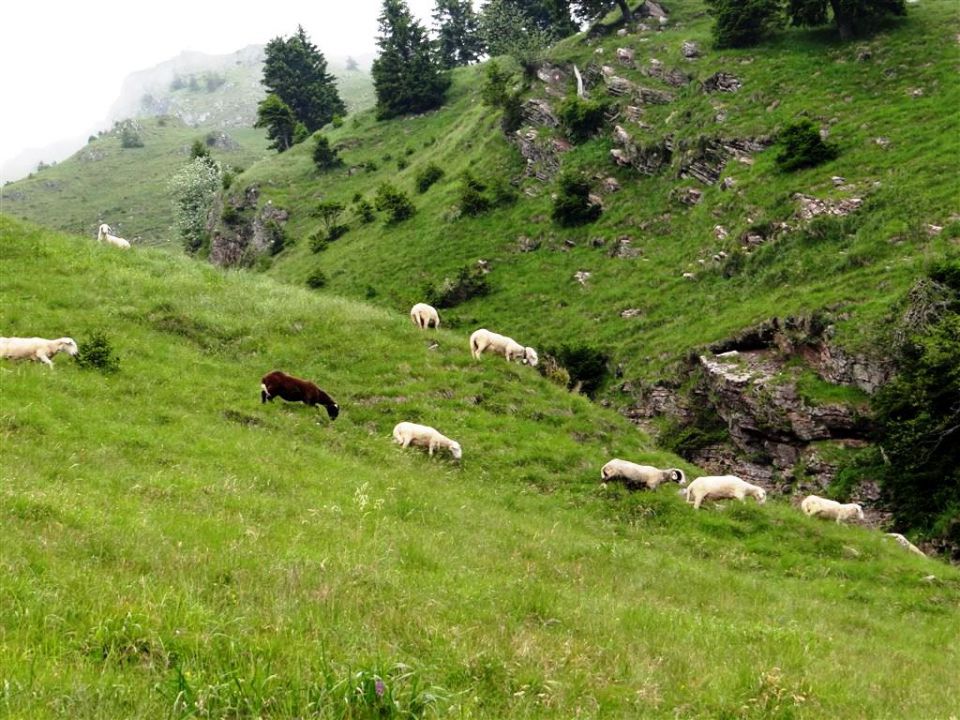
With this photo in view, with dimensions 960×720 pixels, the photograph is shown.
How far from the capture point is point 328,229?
66125mm

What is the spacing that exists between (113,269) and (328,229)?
38.6m

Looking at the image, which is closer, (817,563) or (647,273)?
(817,563)

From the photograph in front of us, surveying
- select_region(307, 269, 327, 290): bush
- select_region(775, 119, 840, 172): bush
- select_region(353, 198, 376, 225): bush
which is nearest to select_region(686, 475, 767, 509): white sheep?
select_region(775, 119, 840, 172): bush

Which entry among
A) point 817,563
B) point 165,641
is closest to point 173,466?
point 165,641

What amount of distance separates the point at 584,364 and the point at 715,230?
43.6 feet

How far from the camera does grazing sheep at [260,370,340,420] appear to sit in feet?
68.8

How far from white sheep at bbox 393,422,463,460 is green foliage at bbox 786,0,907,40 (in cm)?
5026

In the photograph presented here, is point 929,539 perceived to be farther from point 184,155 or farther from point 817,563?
point 184,155

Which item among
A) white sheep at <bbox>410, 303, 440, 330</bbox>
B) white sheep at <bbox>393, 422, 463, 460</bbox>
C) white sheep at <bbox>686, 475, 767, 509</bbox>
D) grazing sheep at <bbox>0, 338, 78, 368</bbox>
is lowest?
white sheep at <bbox>686, 475, 767, 509</bbox>

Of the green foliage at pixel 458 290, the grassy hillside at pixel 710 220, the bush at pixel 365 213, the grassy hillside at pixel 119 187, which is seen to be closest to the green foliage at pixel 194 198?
the grassy hillside at pixel 119 187

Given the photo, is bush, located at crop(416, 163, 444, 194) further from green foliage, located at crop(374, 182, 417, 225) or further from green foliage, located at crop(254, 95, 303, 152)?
green foliage, located at crop(254, 95, 303, 152)

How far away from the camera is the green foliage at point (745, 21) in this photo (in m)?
53.8

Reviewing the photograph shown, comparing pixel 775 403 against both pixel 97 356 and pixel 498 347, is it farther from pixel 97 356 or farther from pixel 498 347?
pixel 97 356

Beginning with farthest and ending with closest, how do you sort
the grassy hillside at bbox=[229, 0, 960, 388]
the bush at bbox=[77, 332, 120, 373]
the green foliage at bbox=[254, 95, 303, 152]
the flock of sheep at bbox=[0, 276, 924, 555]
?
the green foliage at bbox=[254, 95, 303, 152], the grassy hillside at bbox=[229, 0, 960, 388], the bush at bbox=[77, 332, 120, 373], the flock of sheep at bbox=[0, 276, 924, 555]
